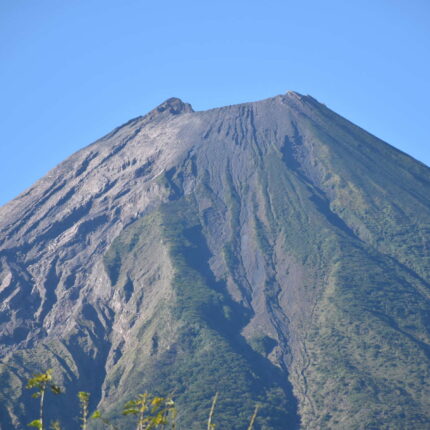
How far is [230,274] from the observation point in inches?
5472

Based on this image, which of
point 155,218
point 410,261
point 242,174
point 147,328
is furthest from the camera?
point 242,174

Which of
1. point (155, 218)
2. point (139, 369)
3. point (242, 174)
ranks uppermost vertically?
point (242, 174)

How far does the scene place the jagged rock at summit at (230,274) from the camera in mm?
105562

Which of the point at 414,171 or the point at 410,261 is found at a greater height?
the point at 414,171

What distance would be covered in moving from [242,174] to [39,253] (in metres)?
50.4

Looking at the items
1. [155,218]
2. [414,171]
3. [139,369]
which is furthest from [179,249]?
[414,171]

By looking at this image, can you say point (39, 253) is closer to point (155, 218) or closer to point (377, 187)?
point (155, 218)

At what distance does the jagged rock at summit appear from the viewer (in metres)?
106

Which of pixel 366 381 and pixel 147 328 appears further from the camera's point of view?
pixel 147 328

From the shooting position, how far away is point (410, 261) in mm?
142875

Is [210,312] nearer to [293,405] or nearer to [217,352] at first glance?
[217,352]

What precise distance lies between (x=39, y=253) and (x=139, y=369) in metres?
55.2

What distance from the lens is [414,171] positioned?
184 meters

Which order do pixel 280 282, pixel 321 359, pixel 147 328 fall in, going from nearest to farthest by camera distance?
pixel 321 359, pixel 147 328, pixel 280 282
